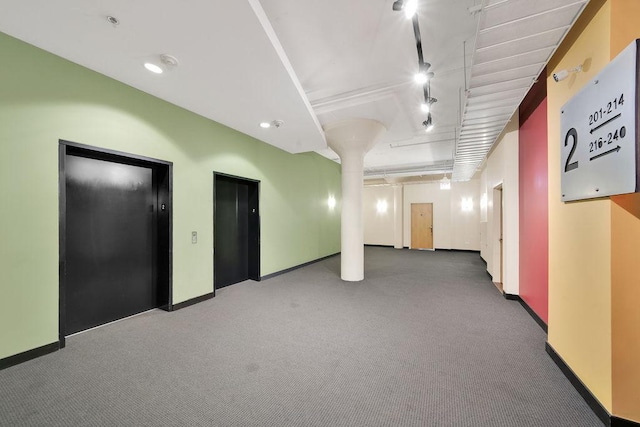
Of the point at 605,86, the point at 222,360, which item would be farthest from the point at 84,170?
the point at 605,86

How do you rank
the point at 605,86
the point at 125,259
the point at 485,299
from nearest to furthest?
the point at 605,86
the point at 125,259
the point at 485,299

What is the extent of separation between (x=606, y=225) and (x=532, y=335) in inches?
76.2

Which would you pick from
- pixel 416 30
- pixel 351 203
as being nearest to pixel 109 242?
pixel 351 203

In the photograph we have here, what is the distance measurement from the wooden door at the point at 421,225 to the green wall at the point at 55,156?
869 centimetres

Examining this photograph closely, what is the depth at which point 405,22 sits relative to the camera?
247cm

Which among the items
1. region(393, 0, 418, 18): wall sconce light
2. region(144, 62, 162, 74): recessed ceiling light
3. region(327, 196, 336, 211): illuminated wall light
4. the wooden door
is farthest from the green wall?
the wooden door

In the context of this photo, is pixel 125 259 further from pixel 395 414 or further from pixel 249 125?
pixel 395 414

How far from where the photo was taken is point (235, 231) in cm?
516

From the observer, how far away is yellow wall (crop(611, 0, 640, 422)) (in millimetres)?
1522

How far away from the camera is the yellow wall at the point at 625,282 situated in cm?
152

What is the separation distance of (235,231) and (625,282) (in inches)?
208

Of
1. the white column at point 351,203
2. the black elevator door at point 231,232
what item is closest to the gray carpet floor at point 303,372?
the black elevator door at point 231,232

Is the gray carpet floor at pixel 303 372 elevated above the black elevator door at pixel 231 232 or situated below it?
below

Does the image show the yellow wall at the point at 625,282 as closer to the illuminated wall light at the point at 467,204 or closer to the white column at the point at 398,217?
the illuminated wall light at the point at 467,204
